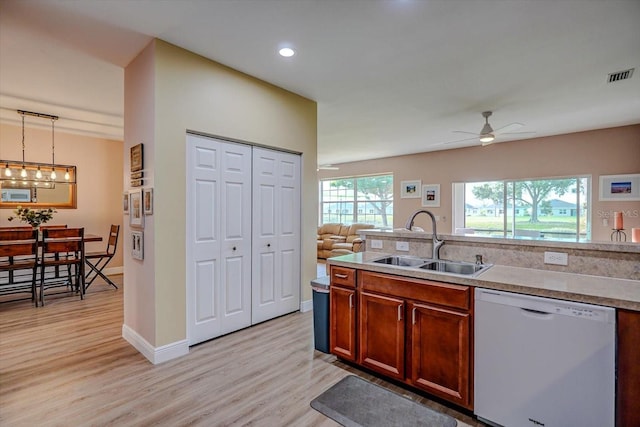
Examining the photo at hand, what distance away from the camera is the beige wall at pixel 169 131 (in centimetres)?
267

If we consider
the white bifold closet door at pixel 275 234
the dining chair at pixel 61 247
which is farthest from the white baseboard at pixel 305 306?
the dining chair at pixel 61 247

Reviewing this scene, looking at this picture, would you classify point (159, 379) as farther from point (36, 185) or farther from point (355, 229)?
point (355, 229)

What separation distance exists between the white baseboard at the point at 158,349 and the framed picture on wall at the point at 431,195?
640 cm

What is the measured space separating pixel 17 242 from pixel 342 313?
14.4 ft

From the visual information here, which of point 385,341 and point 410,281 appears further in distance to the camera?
point 385,341

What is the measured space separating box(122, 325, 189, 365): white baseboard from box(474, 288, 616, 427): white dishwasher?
2.38 m

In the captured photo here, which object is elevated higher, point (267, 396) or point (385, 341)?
point (385, 341)

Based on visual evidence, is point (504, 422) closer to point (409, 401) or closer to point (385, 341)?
point (409, 401)

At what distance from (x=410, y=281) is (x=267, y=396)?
1.31 meters

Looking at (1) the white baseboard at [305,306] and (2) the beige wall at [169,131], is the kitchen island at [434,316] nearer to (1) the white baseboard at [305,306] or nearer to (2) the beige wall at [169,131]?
(1) the white baseboard at [305,306]

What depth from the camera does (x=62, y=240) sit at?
432 centimetres

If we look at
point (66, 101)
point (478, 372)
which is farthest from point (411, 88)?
point (66, 101)

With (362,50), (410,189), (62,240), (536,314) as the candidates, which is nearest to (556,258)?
(536,314)

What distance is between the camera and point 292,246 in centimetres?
389
